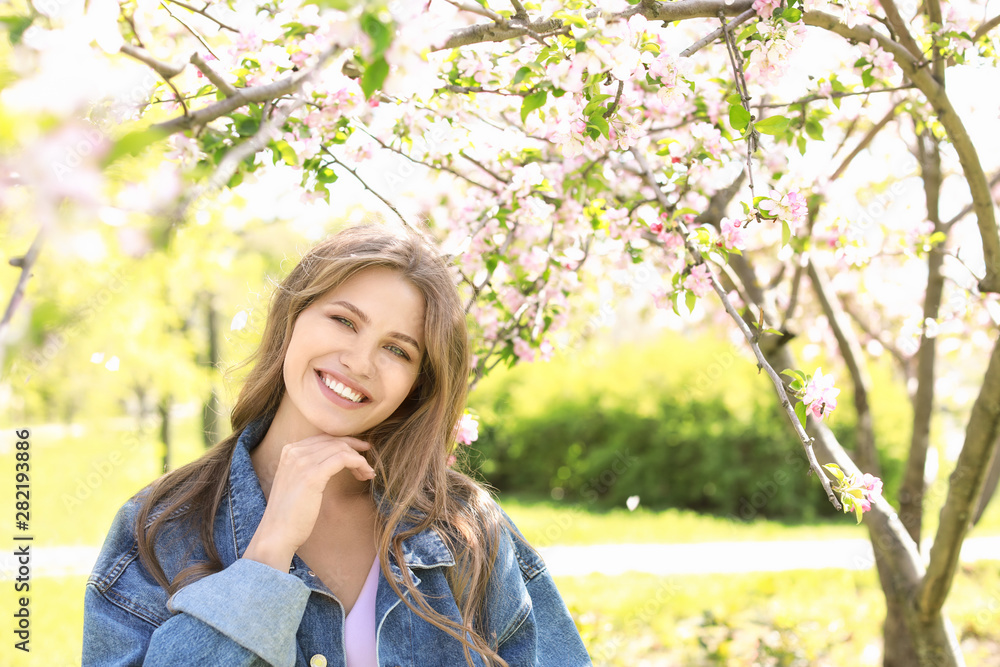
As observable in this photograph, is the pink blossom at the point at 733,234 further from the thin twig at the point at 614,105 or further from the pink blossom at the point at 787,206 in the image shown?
the thin twig at the point at 614,105

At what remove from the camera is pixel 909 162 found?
13.6ft

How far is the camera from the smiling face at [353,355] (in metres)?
1.52

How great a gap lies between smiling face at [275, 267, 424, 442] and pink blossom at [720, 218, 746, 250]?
2.20 feet

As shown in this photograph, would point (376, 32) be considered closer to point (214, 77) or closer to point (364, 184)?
point (214, 77)

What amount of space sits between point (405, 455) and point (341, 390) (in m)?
0.24

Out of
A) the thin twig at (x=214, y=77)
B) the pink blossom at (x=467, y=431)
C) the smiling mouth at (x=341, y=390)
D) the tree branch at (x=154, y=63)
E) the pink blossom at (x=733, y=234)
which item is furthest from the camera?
the pink blossom at (x=467, y=431)

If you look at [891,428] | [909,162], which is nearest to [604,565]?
[909,162]

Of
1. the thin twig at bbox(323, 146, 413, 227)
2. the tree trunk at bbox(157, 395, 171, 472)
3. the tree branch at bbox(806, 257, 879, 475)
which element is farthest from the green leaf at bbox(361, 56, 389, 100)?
the tree trunk at bbox(157, 395, 171, 472)


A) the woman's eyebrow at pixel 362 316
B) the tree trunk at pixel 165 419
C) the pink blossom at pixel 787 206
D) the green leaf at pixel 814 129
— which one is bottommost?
the tree trunk at pixel 165 419

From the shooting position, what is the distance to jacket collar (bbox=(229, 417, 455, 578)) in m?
1.50

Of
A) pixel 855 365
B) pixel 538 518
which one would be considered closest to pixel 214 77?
pixel 855 365

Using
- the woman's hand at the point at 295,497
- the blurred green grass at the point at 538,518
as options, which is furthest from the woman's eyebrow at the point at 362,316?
the blurred green grass at the point at 538,518

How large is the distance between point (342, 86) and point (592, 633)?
85.1 inches

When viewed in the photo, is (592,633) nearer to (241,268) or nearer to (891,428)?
(891,428)
